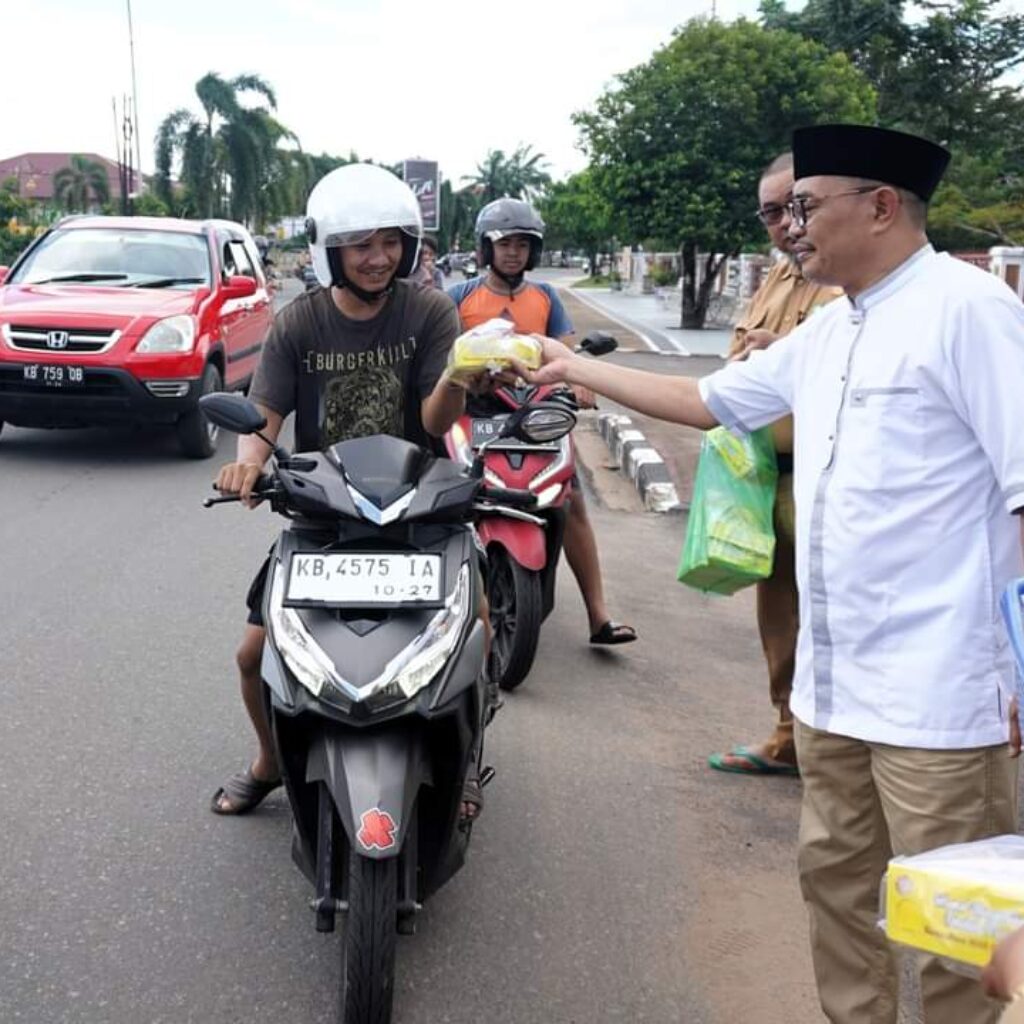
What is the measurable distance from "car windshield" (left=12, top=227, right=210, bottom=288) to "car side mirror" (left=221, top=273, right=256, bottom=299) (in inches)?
7.1

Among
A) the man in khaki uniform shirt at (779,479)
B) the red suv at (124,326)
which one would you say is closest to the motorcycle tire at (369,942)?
the man in khaki uniform shirt at (779,479)

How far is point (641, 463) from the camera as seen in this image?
944cm

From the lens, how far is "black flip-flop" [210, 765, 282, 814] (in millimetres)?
3803

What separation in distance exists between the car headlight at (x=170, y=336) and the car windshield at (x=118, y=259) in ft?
2.70

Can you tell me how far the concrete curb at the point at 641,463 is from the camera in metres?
8.73

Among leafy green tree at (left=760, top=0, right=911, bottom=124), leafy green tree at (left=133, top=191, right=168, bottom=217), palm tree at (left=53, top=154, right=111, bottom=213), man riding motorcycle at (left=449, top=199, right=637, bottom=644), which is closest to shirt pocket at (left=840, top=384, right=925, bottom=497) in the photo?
man riding motorcycle at (left=449, top=199, right=637, bottom=644)

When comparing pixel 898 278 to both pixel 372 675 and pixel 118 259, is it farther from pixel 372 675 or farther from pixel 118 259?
pixel 118 259

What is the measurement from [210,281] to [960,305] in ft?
29.0

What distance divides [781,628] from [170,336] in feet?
20.8

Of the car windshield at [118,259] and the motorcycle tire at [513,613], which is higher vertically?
the car windshield at [118,259]

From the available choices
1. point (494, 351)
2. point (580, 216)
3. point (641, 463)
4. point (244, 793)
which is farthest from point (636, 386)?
point (580, 216)

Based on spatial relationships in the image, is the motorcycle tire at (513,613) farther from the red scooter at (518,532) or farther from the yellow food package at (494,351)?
the yellow food package at (494,351)

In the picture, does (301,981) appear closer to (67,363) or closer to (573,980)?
(573,980)

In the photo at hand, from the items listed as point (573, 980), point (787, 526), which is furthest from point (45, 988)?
point (787, 526)
